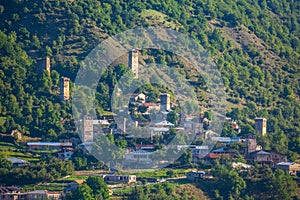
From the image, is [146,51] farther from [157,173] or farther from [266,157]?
[157,173]

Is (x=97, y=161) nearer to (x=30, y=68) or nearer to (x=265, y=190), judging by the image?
(x=265, y=190)

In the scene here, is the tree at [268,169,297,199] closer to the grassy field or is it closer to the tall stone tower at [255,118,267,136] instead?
the grassy field

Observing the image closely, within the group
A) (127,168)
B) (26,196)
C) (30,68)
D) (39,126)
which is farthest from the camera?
(30,68)

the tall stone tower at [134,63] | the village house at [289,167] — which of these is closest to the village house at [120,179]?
the village house at [289,167]

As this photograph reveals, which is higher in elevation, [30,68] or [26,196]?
[30,68]

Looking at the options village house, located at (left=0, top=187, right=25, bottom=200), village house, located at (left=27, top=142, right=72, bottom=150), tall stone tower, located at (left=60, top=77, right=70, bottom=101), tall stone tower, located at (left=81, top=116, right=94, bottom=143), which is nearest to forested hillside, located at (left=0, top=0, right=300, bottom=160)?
tall stone tower, located at (left=60, top=77, right=70, bottom=101)

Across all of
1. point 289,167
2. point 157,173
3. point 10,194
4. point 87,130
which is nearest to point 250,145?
point 289,167

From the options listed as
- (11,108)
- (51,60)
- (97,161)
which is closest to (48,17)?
(51,60)
